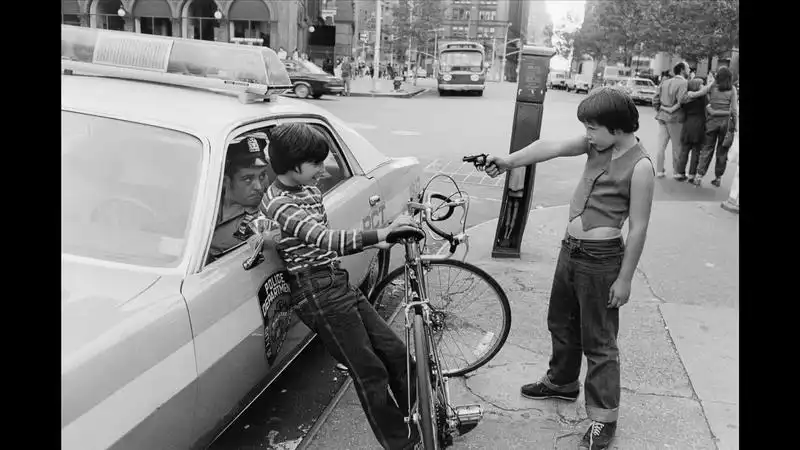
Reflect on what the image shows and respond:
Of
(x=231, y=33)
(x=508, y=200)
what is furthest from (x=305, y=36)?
(x=508, y=200)

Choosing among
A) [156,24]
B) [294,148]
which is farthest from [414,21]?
[294,148]

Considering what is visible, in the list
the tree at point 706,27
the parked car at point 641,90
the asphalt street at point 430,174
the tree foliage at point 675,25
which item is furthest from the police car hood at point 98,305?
the parked car at point 641,90

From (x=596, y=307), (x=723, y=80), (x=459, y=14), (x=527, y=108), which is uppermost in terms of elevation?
(x=459, y=14)

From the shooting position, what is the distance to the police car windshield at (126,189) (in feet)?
8.87

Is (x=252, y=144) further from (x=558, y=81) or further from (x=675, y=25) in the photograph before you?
(x=558, y=81)

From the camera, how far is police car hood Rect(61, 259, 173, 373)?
6.68 ft

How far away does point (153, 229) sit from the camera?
9.14ft

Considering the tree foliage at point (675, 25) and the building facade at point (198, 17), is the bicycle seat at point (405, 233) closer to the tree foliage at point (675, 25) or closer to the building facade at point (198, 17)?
the tree foliage at point (675, 25)

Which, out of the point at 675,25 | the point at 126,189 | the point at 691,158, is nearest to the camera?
the point at 126,189

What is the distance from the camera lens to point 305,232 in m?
2.62

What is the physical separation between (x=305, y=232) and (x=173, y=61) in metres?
1.65

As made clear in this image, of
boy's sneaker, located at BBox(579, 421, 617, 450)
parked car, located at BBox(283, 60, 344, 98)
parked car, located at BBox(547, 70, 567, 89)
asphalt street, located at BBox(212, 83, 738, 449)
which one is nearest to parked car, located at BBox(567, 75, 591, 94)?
parked car, located at BBox(547, 70, 567, 89)

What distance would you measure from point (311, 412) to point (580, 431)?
1362mm
